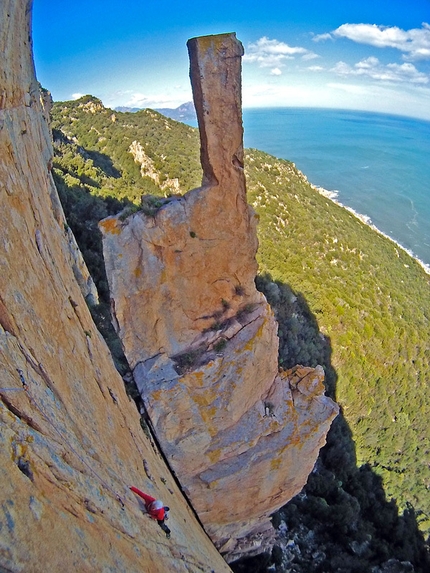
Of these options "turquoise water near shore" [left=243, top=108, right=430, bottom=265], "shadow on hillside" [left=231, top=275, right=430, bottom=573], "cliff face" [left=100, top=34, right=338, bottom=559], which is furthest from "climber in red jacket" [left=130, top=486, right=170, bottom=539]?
"turquoise water near shore" [left=243, top=108, right=430, bottom=265]

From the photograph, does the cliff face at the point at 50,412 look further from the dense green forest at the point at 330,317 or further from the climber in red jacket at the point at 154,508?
the dense green forest at the point at 330,317

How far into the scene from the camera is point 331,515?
17562 mm

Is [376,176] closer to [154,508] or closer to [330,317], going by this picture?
[330,317]

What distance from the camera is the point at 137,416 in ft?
30.3

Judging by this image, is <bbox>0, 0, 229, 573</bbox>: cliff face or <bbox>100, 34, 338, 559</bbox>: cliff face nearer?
<bbox>0, 0, 229, 573</bbox>: cliff face

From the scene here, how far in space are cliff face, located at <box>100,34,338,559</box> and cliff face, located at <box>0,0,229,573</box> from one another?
5.19 ft

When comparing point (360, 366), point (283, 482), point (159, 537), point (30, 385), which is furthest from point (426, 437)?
point (30, 385)

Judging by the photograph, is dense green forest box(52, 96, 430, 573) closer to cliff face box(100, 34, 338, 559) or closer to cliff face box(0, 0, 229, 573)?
cliff face box(100, 34, 338, 559)

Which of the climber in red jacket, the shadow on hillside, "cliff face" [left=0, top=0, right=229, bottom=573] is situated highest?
"cliff face" [left=0, top=0, right=229, bottom=573]

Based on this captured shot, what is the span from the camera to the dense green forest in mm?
17953

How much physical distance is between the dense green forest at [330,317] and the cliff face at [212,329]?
4.79 feet

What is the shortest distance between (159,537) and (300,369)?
7634mm

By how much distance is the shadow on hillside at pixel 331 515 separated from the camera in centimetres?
1510

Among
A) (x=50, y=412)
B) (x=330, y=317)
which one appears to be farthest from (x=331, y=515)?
(x=50, y=412)
